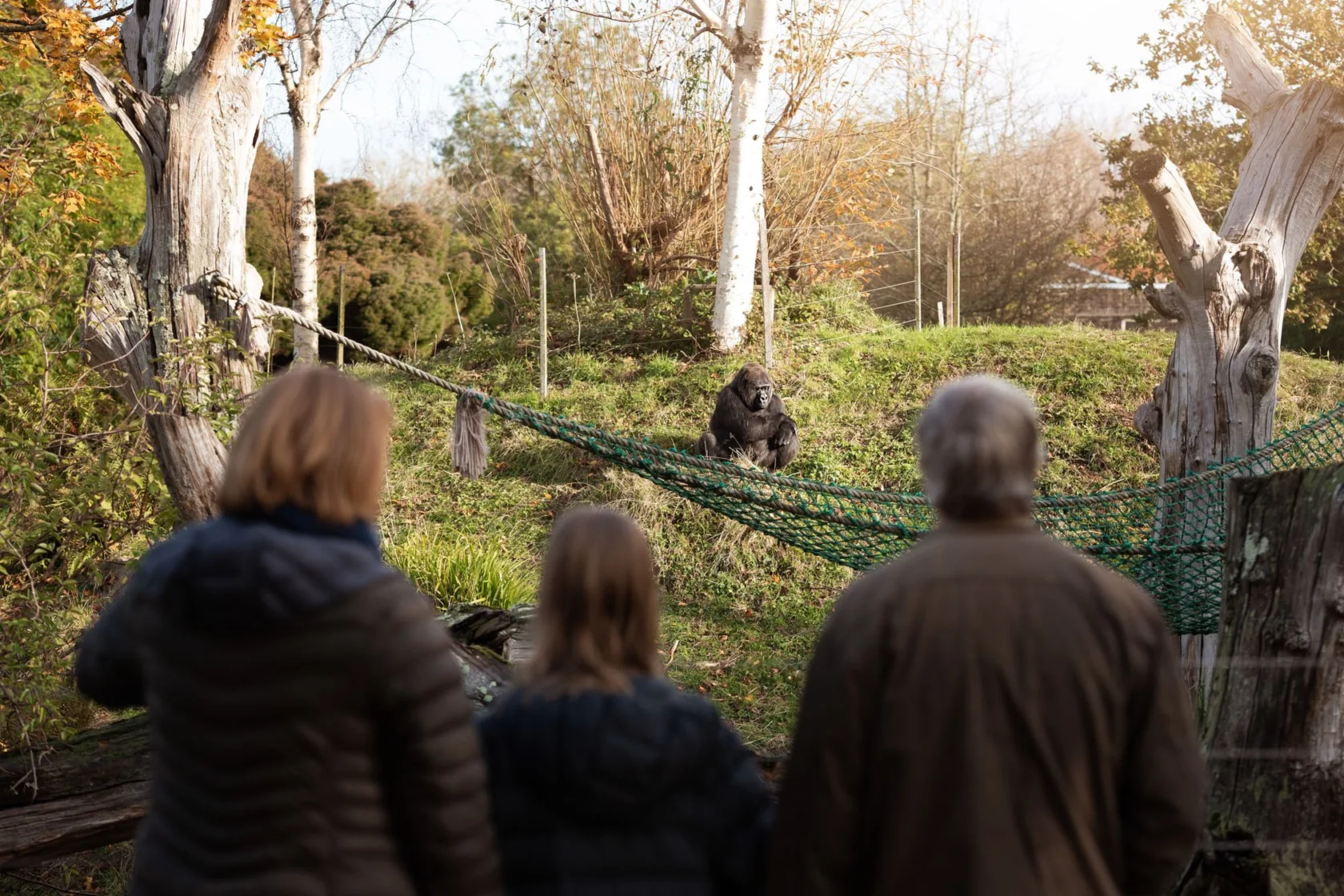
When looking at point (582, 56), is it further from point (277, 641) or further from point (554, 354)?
point (277, 641)

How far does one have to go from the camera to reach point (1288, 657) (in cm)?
255

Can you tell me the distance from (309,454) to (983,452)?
35.2 inches

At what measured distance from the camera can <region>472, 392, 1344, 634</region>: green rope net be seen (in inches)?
164

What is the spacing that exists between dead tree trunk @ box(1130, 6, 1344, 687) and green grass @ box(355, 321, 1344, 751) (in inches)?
91.7

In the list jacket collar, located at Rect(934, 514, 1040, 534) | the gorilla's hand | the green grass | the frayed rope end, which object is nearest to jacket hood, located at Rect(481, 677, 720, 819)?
jacket collar, located at Rect(934, 514, 1040, 534)

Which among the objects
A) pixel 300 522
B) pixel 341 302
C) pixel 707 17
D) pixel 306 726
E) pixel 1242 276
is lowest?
pixel 306 726

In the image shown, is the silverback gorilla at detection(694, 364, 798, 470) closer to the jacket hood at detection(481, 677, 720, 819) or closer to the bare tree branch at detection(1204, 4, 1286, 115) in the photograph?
the bare tree branch at detection(1204, 4, 1286, 115)

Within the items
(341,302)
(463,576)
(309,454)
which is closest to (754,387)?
(463,576)

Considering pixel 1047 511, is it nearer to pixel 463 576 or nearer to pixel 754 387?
pixel 754 387

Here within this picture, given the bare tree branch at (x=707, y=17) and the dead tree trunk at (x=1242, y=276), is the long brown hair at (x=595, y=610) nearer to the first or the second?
the dead tree trunk at (x=1242, y=276)

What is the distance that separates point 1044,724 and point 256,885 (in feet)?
Result: 3.44

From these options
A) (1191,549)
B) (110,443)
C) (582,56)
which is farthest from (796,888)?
(582,56)

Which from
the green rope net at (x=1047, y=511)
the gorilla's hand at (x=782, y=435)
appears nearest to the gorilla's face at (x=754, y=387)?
the gorilla's hand at (x=782, y=435)

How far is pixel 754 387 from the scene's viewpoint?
7820 mm
